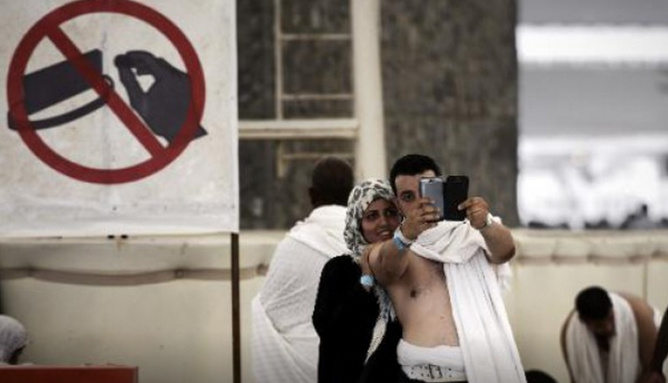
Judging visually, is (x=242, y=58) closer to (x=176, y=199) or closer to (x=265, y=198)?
(x=265, y=198)

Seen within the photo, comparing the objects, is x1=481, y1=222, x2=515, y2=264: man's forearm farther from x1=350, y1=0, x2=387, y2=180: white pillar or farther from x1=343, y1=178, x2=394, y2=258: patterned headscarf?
x1=350, y1=0, x2=387, y2=180: white pillar

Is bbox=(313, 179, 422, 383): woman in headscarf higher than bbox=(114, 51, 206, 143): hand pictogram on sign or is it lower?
lower

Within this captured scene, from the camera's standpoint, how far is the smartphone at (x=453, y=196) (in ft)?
12.5

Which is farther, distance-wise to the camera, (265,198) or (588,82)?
(588,82)

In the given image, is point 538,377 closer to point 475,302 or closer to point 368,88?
point 368,88

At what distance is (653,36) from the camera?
19.3m

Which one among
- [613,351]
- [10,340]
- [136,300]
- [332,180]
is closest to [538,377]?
[613,351]

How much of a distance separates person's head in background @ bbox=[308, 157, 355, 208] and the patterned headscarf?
138 cm

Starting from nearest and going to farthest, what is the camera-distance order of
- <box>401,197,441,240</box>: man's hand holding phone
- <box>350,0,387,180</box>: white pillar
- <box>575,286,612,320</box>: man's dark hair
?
<box>401,197,441,240</box>: man's hand holding phone < <box>575,286,612,320</box>: man's dark hair < <box>350,0,387,180</box>: white pillar

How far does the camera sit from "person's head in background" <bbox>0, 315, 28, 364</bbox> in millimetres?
5199

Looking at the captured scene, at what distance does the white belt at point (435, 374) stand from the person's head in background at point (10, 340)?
1.98m

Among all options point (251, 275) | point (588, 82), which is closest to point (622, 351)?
point (251, 275)

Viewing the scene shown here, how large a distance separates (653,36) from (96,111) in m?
15.6

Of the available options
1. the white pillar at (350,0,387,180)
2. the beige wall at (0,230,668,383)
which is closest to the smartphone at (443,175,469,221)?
the beige wall at (0,230,668,383)
